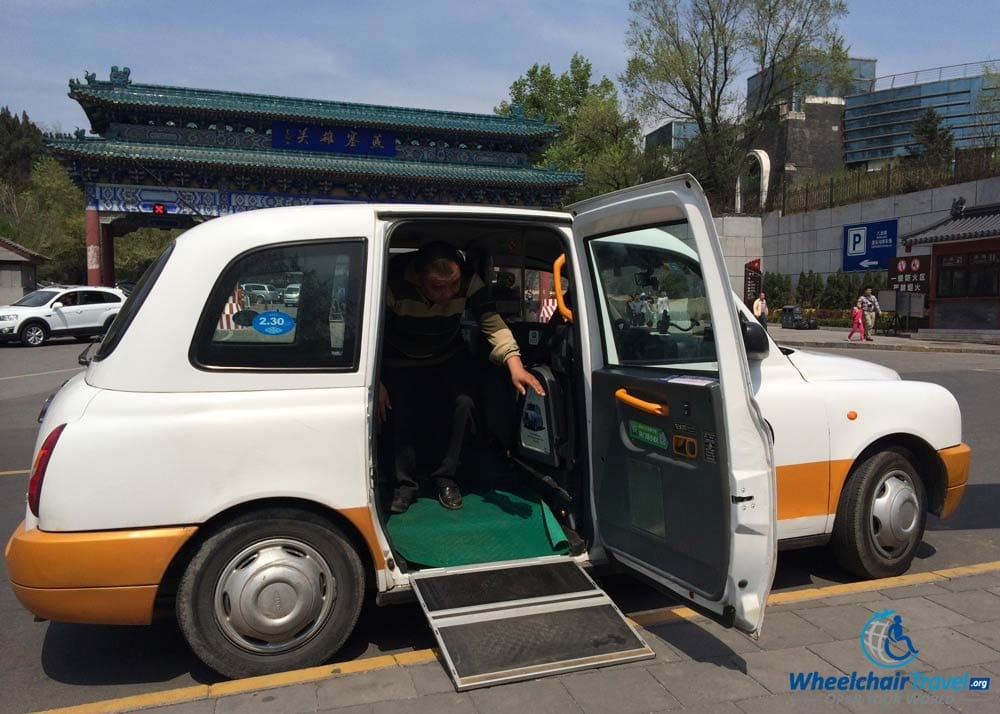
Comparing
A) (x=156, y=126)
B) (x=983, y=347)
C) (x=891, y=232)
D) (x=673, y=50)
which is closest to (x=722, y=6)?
(x=673, y=50)

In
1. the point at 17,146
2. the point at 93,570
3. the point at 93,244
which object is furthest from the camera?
the point at 17,146

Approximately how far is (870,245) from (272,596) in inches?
1255

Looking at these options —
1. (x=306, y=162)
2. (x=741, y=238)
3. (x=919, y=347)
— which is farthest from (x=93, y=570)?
(x=741, y=238)

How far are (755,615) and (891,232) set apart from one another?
3060 centimetres

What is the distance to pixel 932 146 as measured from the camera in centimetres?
3425

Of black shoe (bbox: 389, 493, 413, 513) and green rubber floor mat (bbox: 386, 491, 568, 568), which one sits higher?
black shoe (bbox: 389, 493, 413, 513)

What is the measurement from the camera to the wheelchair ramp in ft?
9.14

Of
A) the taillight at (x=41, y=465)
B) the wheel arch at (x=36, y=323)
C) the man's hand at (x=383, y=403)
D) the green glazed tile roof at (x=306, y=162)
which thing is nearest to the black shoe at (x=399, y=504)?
the man's hand at (x=383, y=403)

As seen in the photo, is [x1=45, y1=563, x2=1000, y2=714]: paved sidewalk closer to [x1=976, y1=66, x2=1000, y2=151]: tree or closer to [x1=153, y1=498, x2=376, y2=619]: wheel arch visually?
[x1=153, y1=498, x2=376, y2=619]: wheel arch

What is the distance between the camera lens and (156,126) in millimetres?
26734

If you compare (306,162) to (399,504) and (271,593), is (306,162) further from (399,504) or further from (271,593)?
(271,593)

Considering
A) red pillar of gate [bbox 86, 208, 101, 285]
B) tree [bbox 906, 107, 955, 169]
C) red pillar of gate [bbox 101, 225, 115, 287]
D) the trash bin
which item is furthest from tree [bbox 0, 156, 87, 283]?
tree [bbox 906, 107, 955, 169]

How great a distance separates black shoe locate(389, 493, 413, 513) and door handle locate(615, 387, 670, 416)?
129cm

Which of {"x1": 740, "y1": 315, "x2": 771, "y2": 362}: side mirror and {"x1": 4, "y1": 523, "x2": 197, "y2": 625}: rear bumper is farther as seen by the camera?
{"x1": 740, "y1": 315, "x2": 771, "y2": 362}: side mirror
